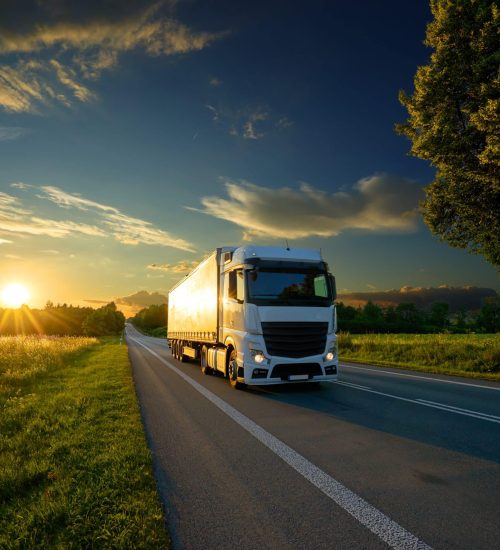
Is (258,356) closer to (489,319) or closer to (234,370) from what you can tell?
(234,370)

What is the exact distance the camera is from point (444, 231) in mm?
20953

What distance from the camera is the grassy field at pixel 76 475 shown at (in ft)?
10.9

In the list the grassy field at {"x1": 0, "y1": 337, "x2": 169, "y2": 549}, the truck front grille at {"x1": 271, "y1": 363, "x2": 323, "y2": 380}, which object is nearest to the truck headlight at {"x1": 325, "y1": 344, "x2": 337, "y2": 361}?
the truck front grille at {"x1": 271, "y1": 363, "x2": 323, "y2": 380}

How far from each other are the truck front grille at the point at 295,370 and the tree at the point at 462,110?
1134cm

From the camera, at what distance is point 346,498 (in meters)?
3.94

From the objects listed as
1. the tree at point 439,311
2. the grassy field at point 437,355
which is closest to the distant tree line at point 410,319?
the tree at point 439,311

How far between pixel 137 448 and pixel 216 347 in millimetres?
7584

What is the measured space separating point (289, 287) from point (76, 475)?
22.9 feet

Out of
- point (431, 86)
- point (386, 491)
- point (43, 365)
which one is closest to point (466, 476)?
point (386, 491)

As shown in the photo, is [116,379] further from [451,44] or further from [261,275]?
[451,44]

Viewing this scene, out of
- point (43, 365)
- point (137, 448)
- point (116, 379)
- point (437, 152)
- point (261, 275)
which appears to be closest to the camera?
point (137, 448)

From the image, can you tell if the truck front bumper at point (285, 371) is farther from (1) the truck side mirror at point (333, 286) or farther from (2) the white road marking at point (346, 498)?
(2) the white road marking at point (346, 498)

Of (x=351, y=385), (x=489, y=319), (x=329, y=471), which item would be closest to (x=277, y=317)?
(x=351, y=385)

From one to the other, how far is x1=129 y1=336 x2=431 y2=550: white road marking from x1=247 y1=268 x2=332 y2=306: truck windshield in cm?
409
